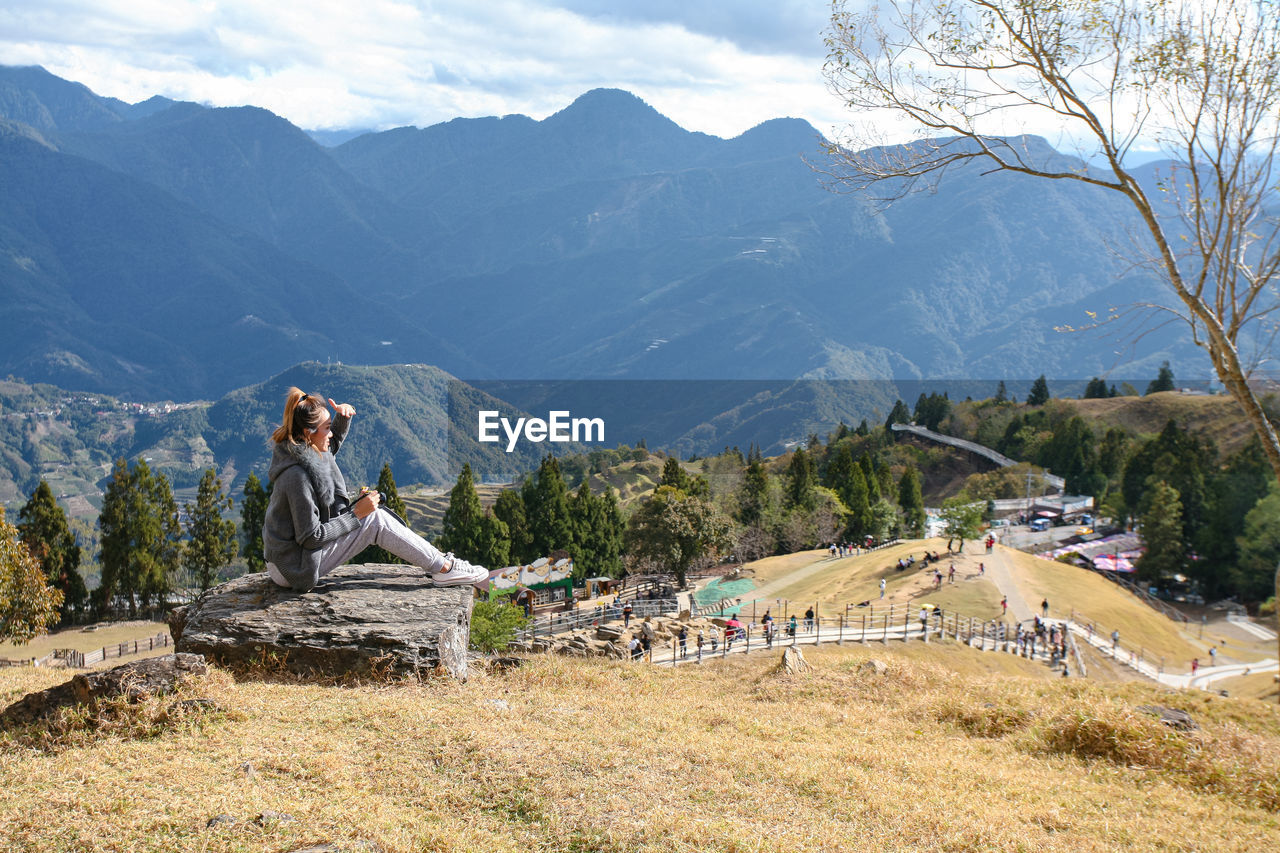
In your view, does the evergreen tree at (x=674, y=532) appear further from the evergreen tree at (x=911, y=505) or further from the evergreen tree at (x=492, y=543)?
the evergreen tree at (x=911, y=505)

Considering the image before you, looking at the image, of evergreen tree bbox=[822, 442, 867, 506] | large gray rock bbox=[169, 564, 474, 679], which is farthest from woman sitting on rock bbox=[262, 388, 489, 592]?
evergreen tree bbox=[822, 442, 867, 506]

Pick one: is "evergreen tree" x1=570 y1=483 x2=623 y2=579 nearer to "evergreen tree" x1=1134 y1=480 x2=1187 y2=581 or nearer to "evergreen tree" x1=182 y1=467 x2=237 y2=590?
"evergreen tree" x1=182 y1=467 x2=237 y2=590

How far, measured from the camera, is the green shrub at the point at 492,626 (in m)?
14.8

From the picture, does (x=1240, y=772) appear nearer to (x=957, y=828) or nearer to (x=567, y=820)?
(x=957, y=828)

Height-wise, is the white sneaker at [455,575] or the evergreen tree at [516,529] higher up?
the white sneaker at [455,575]

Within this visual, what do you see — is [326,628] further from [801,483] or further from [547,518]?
[801,483]

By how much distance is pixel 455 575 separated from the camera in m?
10.1

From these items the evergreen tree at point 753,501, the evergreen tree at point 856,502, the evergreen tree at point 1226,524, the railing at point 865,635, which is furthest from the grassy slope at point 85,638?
the evergreen tree at point 1226,524

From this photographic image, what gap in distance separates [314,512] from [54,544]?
148ft

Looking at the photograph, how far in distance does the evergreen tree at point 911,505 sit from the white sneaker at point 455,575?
6814 cm

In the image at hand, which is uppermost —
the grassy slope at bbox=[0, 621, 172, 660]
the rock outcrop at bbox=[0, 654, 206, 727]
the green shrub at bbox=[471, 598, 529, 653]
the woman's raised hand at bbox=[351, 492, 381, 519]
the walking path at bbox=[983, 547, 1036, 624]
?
the woman's raised hand at bbox=[351, 492, 381, 519]

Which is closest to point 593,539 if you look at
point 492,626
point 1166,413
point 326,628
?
point 492,626

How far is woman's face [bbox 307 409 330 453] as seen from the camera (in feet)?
28.8

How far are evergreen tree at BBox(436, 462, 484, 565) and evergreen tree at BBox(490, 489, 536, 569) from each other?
3.58 meters
